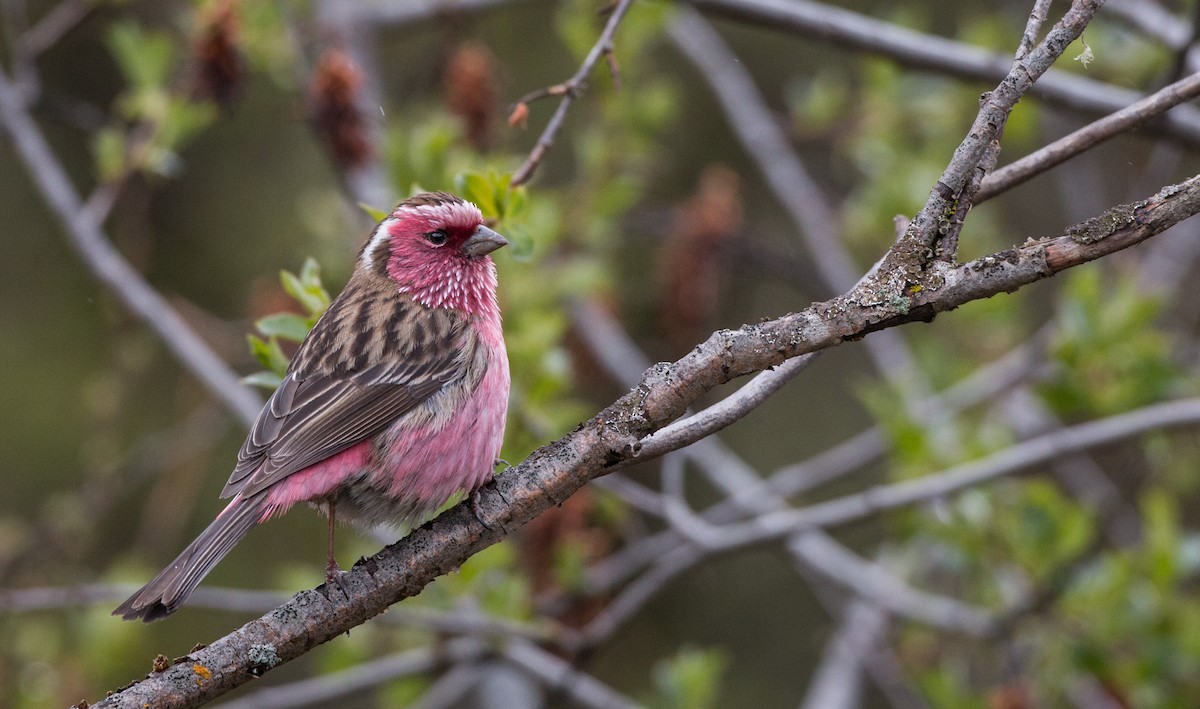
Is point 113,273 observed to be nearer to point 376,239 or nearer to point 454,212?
point 376,239

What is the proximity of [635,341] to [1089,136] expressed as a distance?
6.63 m

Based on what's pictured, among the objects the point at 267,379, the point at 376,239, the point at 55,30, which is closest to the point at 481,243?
the point at 376,239

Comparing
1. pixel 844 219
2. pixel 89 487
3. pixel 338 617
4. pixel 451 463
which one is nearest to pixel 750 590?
pixel 844 219

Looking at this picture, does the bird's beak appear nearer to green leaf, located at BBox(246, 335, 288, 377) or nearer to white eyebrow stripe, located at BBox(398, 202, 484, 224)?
white eyebrow stripe, located at BBox(398, 202, 484, 224)

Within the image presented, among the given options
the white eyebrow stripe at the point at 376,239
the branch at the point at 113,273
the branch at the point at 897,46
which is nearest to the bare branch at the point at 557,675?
the branch at the point at 113,273

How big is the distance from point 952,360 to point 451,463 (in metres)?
4.18

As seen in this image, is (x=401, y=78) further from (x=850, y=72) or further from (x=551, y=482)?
(x=551, y=482)

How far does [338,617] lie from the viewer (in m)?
3.46

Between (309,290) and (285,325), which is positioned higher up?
(309,290)

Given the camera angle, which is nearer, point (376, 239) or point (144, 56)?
point (376, 239)

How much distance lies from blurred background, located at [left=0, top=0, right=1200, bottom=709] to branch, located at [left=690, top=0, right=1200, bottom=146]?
0.02m

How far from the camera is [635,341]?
1030cm

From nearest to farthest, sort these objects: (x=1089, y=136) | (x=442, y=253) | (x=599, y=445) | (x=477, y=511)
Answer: (x=599, y=445) → (x=477, y=511) → (x=1089, y=136) → (x=442, y=253)

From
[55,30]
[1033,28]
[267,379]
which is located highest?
[55,30]
